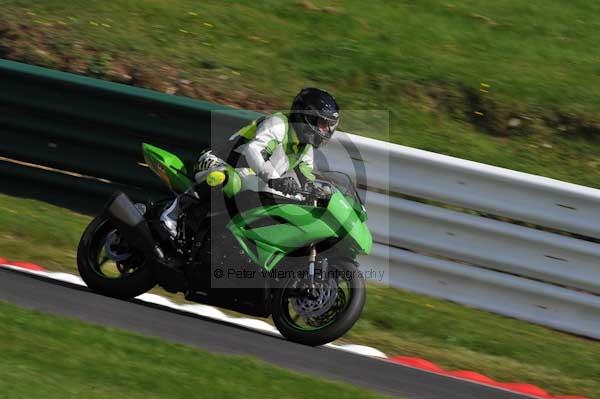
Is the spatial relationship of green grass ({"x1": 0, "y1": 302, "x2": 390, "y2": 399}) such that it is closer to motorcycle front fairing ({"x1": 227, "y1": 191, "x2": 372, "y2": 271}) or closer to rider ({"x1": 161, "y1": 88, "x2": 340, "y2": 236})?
motorcycle front fairing ({"x1": 227, "y1": 191, "x2": 372, "y2": 271})

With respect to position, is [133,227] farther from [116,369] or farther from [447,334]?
[447,334]

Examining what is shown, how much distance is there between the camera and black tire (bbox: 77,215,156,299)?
766cm

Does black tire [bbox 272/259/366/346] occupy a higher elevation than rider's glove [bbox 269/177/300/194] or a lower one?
lower

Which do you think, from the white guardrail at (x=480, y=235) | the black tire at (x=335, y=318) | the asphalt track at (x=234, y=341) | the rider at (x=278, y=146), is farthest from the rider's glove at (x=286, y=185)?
the white guardrail at (x=480, y=235)

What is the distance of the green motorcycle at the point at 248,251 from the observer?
7137 mm

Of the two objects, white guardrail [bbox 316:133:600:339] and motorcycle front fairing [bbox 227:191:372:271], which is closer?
motorcycle front fairing [bbox 227:191:372:271]

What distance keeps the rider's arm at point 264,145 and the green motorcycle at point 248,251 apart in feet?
0.46

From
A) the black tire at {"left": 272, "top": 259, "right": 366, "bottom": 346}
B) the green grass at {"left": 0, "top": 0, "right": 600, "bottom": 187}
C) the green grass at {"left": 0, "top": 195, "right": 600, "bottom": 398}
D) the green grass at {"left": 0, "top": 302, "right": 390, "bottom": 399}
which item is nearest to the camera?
the green grass at {"left": 0, "top": 302, "right": 390, "bottom": 399}

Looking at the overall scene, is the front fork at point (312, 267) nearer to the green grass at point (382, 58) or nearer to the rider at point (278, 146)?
the rider at point (278, 146)

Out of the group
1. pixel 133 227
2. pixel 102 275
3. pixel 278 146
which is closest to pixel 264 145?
pixel 278 146

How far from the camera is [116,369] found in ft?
18.9

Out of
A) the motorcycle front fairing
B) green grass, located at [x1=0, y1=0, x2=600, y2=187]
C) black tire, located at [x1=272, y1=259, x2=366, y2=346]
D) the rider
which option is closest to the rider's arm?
the rider

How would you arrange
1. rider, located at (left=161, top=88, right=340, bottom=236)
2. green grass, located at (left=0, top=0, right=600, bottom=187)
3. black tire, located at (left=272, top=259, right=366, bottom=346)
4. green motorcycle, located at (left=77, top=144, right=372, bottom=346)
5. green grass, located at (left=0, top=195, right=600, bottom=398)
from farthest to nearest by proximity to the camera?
green grass, located at (left=0, top=0, right=600, bottom=187)
green grass, located at (left=0, top=195, right=600, bottom=398)
rider, located at (left=161, top=88, right=340, bottom=236)
green motorcycle, located at (left=77, top=144, right=372, bottom=346)
black tire, located at (left=272, top=259, right=366, bottom=346)

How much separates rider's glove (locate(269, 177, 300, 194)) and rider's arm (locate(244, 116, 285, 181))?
0.10 metres
